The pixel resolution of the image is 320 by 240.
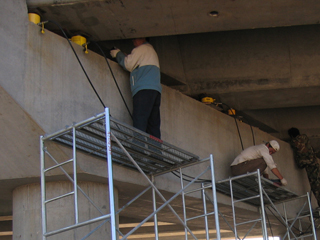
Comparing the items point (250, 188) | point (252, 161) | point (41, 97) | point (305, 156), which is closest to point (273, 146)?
point (252, 161)

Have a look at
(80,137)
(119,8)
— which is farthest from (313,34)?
(80,137)

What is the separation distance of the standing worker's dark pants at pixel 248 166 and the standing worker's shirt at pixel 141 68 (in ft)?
10.3

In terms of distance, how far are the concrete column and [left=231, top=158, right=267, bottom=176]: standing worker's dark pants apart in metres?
3.77

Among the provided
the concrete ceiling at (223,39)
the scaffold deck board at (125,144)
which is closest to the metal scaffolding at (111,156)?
the scaffold deck board at (125,144)

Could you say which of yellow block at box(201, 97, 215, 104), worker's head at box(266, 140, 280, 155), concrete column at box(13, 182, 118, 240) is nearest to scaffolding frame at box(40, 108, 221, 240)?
concrete column at box(13, 182, 118, 240)

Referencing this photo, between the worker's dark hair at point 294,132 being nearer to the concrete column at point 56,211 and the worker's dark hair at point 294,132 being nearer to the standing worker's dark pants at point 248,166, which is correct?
the standing worker's dark pants at point 248,166

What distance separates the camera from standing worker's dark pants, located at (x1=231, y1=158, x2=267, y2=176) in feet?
32.9

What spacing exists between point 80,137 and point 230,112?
556 cm

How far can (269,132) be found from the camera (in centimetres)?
1390

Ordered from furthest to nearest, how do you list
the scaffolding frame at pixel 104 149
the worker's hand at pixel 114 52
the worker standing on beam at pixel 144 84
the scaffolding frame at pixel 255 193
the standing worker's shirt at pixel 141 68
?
the scaffolding frame at pixel 255 193
the worker's hand at pixel 114 52
the standing worker's shirt at pixel 141 68
the worker standing on beam at pixel 144 84
the scaffolding frame at pixel 104 149

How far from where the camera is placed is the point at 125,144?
6812 mm

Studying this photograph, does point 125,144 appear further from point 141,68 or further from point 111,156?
point 141,68

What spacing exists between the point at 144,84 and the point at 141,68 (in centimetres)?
30

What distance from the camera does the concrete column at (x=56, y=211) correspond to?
22.1ft
